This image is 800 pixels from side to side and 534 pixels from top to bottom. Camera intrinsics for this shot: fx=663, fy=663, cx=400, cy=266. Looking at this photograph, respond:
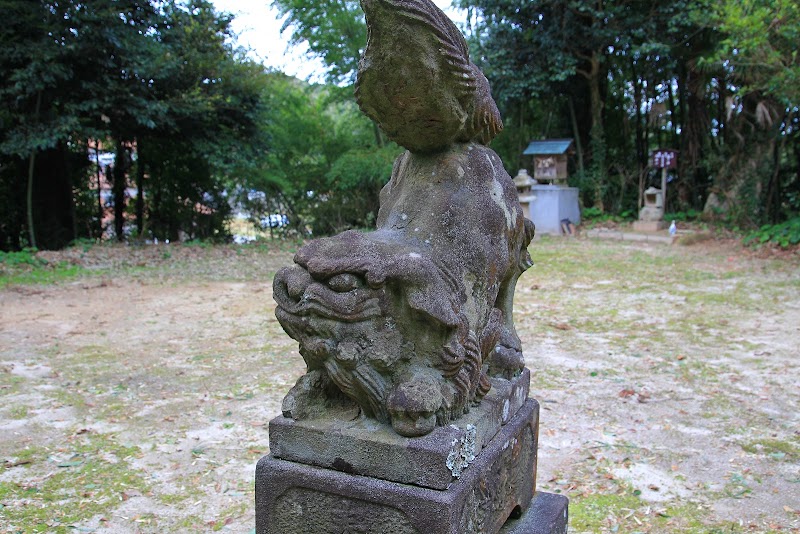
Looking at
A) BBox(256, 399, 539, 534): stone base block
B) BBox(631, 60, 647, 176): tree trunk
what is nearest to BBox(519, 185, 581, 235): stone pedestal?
BBox(631, 60, 647, 176): tree trunk

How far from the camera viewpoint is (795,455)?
3836mm

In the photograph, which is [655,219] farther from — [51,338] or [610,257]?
[51,338]

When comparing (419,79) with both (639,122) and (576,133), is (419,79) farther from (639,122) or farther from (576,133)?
(639,122)

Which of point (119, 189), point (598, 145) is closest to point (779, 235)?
point (598, 145)

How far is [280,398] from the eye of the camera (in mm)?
4906

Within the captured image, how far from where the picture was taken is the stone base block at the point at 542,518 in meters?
2.45

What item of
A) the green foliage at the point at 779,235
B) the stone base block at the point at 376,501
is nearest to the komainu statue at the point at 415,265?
the stone base block at the point at 376,501

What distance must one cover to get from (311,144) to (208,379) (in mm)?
12339

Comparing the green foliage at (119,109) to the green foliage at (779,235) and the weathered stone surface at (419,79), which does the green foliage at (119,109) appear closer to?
the green foliage at (779,235)

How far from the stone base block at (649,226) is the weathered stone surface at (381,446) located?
45.2 ft

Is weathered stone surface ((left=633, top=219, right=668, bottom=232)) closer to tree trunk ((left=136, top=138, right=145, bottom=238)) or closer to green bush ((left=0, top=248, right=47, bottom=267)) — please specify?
tree trunk ((left=136, top=138, right=145, bottom=238))

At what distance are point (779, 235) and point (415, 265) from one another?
12172 mm

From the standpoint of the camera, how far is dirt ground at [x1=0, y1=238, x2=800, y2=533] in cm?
333

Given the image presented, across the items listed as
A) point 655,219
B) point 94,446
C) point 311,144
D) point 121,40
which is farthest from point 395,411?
point 311,144
